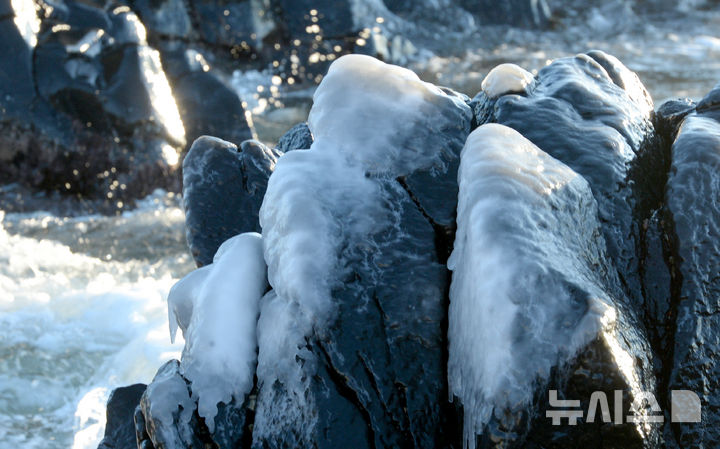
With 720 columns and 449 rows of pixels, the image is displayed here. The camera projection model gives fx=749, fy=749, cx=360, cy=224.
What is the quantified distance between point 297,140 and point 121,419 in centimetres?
160

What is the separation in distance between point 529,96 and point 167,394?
1926mm

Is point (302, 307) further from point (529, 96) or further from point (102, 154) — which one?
point (102, 154)

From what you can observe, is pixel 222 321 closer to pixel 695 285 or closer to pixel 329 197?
pixel 329 197

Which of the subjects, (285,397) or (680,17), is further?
(680,17)

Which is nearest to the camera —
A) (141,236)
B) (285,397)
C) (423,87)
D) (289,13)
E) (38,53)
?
(285,397)

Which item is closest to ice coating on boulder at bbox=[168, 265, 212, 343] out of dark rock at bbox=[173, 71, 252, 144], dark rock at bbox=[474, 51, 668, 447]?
dark rock at bbox=[474, 51, 668, 447]

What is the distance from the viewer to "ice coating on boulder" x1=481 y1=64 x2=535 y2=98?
129 inches

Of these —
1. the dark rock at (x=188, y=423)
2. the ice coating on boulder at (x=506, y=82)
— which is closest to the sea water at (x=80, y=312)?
the dark rock at (x=188, y=423)

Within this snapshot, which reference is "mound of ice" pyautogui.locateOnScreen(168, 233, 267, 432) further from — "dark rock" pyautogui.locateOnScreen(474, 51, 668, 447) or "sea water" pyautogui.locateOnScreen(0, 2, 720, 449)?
"sea water" pyautogui.locateOnScreen(0, 2, 720, 449)

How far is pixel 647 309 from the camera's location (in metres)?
2.69

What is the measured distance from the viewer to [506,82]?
3.29 m

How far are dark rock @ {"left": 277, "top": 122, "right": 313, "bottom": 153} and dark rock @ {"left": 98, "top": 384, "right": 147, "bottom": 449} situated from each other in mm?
1407

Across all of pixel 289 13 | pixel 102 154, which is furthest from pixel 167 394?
pixel 289 13

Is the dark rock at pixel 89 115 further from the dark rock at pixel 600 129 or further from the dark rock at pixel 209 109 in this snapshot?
the dark rock at pixel 600 129
